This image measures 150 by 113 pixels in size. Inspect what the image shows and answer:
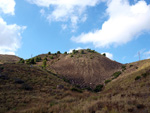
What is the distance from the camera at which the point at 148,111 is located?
6.58 m

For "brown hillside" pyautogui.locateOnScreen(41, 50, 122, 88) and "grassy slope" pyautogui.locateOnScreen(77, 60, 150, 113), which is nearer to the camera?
"grassy slope" pyautogui.locateOnScreen(77, 60, 150, 113)

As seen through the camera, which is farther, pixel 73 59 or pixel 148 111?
pixel 73 59

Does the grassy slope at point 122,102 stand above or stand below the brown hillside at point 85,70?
below

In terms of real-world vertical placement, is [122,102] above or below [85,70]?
below

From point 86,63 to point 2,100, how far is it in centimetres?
5041

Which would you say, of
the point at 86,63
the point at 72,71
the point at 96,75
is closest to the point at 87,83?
the point at 96,75

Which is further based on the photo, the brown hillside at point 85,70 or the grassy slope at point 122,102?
the brown hillside at point 85,70

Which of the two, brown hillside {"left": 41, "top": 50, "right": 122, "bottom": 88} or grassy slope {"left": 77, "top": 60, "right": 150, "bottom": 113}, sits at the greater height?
brown hillside {"left": 41, "top": 50, "right": 122, "bottom": 88}

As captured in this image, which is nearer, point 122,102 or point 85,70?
point 122,102

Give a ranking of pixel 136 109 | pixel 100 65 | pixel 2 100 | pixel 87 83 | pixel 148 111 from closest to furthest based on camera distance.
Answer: pixel 148 111, pixel 136 109, pixel 2 100, pixel 87 83, pixel 100 65

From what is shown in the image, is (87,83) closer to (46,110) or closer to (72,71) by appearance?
(72,71)

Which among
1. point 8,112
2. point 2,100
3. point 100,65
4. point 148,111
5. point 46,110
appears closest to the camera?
point 148,111

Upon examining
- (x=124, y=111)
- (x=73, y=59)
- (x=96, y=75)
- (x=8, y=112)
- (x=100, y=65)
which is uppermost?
(x=73, y=59)

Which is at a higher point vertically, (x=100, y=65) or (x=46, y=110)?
(x=100, y=65)
